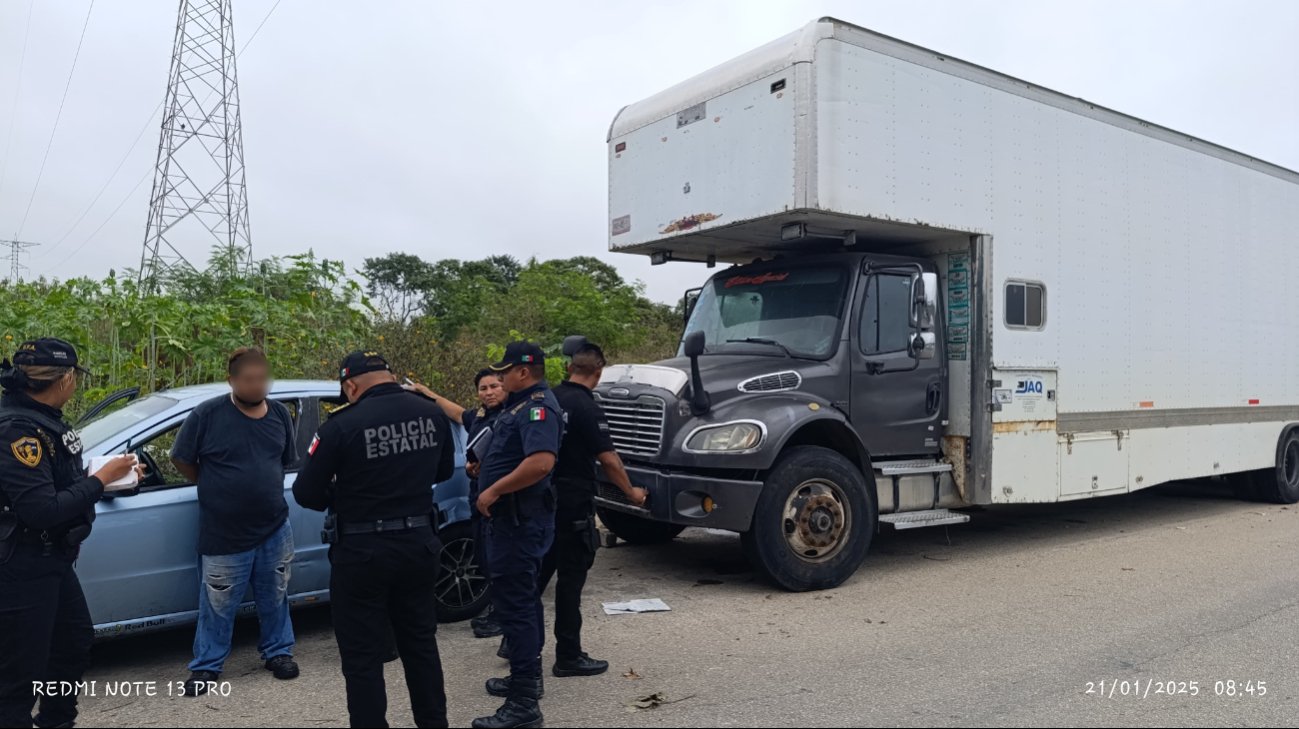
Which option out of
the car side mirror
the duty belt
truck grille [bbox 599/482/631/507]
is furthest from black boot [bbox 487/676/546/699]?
the car side mirror

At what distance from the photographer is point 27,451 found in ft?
11.9

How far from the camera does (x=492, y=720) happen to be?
13.1ft

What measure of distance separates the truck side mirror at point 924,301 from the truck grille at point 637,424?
239 centimetres

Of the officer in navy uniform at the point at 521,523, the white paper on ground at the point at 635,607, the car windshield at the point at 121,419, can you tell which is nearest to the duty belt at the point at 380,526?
the officer in navy uniform at the point at 521,523

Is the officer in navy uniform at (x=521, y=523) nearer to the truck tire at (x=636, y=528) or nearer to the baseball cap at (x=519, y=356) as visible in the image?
the baseball cap at (x=519, y=356)

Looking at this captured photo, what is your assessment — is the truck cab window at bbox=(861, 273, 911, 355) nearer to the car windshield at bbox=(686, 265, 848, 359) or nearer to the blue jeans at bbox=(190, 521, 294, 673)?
the car windshield at bbox=(686, 265, 848, 359)

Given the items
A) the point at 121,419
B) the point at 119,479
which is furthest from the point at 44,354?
the point at 121,419

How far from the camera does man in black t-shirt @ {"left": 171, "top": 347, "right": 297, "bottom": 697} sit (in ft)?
15.0

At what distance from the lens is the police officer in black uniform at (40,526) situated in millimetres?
3602

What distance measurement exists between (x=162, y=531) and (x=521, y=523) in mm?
2040

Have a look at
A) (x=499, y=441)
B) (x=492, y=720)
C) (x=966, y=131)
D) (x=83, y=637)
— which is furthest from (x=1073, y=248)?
(x=83, y=637)

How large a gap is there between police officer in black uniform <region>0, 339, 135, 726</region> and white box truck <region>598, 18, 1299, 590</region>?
11.7 feet

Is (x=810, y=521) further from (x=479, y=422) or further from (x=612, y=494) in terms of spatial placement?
(x=479, y=422)

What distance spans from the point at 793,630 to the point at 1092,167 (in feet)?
18.2
